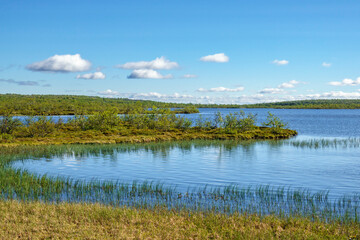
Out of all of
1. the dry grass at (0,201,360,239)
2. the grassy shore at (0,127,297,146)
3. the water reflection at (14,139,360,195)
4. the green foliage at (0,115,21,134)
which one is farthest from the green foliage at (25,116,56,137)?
the dry grass at (0,201,360,239)

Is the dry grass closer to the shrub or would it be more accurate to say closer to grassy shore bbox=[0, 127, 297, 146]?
grassy shore bbox=[0, 127, 297, 146]

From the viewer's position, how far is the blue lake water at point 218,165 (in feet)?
100

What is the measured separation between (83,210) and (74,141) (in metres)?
42.0

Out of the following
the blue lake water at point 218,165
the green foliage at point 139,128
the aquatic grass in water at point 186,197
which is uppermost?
the green foliage at point 139,128

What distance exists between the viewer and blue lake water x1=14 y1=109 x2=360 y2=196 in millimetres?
30578

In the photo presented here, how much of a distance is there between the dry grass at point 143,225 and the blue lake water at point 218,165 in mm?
10620

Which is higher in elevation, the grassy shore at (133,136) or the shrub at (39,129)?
the shrub at (39,129)

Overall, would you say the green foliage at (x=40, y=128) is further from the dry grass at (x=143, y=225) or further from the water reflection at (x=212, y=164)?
the dry grass at (x=143, y=225)

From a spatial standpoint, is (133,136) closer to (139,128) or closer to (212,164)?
(139,128)

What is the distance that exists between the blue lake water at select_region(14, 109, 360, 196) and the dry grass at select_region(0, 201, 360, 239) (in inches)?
418

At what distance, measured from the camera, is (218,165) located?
38688mm

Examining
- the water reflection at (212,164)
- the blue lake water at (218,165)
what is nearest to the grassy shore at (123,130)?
the water reflection at (212,164)

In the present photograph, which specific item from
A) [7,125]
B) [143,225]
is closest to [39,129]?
[7,125]

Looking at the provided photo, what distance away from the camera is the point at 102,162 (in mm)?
40531
